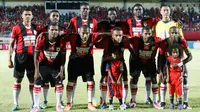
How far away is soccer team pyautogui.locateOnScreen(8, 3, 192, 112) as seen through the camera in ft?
26.1

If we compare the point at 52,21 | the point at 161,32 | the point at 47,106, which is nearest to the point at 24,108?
the point at 47,106

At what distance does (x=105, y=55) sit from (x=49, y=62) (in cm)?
130

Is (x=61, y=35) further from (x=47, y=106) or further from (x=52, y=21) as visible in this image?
(x=47, y=106)

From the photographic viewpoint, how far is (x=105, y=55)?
8406 millimetres

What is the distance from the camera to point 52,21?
8.27 m

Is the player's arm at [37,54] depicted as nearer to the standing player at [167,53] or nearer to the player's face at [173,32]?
the standing player at [167,53]

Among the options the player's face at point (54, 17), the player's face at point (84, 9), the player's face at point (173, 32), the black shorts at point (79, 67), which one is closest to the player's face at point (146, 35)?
the player's face at point (173, 32)

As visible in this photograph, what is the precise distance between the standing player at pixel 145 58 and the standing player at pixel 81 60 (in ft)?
3.19

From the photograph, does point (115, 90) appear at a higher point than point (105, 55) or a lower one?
lower

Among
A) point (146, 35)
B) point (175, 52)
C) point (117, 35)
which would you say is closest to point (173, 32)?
point (175, 52)

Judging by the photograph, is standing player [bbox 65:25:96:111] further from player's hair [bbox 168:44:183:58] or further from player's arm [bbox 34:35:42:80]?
player's hair [bbox 168:44:183:58]

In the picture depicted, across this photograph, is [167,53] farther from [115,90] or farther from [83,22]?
[83,22]

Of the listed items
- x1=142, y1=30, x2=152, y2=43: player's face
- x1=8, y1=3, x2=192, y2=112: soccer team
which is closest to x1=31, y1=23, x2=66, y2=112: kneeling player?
x1=8, y1=3, x2=192, y2=112: soccer team

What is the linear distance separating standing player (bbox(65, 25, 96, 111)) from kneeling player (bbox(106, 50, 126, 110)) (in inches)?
16.1
